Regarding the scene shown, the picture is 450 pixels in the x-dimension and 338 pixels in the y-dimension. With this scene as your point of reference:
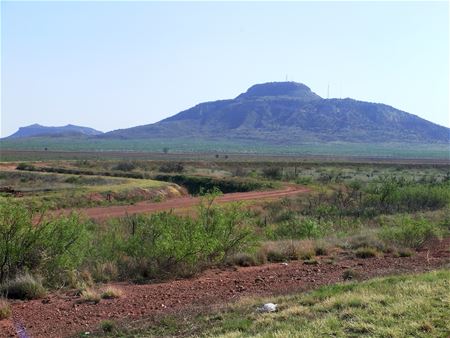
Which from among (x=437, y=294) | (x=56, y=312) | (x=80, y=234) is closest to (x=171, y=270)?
(x=80, y=234)

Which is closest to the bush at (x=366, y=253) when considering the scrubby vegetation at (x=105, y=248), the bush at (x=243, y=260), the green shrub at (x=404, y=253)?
the green shrub at (x=404, y=253)

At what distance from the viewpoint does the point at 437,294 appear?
990cm

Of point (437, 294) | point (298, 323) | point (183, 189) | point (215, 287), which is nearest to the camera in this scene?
point (298, 323)

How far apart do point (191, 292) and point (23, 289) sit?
3.15m

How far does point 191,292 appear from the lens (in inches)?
456

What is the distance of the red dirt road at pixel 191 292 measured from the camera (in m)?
9.46

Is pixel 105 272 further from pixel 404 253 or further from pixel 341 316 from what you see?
pixel 404 253

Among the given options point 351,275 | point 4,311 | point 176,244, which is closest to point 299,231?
point 351,275

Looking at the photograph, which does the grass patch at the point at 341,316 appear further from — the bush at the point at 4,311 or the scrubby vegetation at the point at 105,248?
the scrubby vegetation at the point at 105,248

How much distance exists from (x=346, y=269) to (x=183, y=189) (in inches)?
1451

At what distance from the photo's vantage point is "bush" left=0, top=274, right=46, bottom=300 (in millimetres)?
10852

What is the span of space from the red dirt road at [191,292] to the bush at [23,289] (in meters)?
0.23

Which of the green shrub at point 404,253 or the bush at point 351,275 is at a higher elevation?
the bush at point 351,275

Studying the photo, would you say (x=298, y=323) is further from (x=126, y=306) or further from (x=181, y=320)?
(x=126, y=306)
